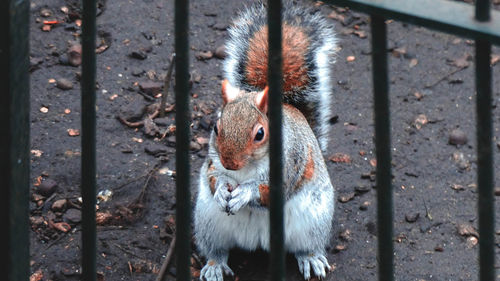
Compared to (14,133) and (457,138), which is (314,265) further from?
(14,133)

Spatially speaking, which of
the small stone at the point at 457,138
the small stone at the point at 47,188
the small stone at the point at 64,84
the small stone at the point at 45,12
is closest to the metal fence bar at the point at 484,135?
the small stone at the point at 47,188

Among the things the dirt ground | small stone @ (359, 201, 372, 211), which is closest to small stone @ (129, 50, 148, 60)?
the dirt ground

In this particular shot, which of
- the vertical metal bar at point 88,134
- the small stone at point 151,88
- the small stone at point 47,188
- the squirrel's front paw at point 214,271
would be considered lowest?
the squirrel's front paw at point 214,271

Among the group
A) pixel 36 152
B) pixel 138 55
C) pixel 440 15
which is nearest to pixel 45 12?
pixel 138 55

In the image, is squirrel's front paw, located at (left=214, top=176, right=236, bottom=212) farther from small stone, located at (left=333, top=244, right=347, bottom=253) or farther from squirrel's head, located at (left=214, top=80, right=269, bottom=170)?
small stone, located at (left=333, top=244, right=347, bottom=253)

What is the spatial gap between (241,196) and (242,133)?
0.21m

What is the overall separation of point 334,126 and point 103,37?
3.82 feet

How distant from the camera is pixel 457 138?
372 centimetres

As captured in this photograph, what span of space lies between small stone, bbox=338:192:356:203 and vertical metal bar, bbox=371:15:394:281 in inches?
76.3

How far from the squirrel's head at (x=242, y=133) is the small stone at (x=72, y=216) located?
2.44 ft

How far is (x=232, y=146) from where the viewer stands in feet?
8.53

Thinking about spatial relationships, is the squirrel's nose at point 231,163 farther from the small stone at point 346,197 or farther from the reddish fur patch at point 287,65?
the small stone at point 346,197

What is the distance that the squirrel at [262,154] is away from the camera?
266 centimetres

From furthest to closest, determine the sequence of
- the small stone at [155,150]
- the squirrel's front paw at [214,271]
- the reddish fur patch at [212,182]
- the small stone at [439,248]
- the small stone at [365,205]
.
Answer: the small stone at [155,150]
the small stone at [365,205]
the small stone at [439,248]
the squirrel's front paw at [214,271]
the reddish fur patch at [212,182]
